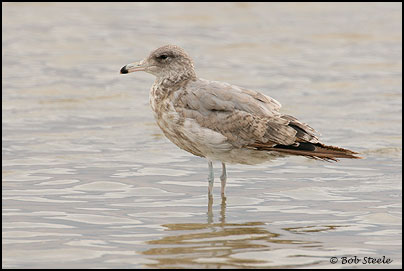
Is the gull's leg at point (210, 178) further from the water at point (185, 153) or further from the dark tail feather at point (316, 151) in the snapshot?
the dark tail feather at point (316, 151)

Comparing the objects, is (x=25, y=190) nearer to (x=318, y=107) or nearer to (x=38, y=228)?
(x=38, y=228)

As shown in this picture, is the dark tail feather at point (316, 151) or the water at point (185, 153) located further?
the dark tail feather at point (316, 151)

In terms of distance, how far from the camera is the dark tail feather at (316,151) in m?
8.91

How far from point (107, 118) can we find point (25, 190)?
4.53m

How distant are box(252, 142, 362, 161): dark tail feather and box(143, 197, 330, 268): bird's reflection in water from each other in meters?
0.77

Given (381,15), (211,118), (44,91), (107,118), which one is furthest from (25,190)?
(381,15)

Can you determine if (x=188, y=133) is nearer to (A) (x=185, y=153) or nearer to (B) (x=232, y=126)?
(B) (x=232, y=126)

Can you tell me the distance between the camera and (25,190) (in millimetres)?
9781

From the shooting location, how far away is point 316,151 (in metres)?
8.95
